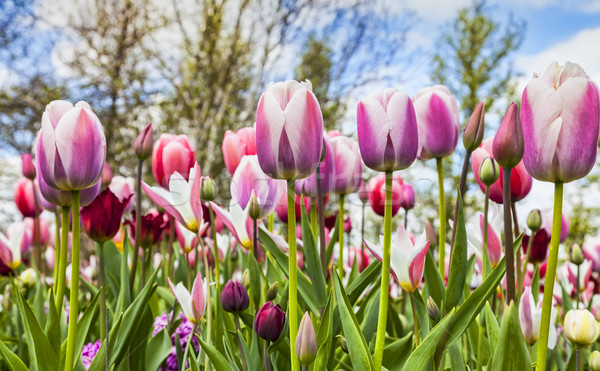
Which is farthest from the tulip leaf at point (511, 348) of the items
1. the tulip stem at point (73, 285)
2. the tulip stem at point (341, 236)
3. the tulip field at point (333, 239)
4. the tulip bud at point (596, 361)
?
the tulip stem at point (73, 285)

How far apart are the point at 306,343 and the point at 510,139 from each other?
1.36 ft

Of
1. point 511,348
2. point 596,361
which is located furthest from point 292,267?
point 596,361

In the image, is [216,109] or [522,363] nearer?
[522,363]

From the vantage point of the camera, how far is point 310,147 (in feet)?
2.53

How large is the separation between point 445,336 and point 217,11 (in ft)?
25.1

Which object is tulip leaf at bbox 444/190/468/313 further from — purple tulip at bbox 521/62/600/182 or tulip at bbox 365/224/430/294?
purple tulip at bbox 521/62/600/182

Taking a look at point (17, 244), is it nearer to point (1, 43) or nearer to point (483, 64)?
point (1, 43)

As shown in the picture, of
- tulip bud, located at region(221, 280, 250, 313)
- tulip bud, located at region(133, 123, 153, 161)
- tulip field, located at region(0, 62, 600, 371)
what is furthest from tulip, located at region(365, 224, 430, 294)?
tulip bud, located at region(133, 123, 153, 161)

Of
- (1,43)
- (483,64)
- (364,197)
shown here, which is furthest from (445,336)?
(483,64)

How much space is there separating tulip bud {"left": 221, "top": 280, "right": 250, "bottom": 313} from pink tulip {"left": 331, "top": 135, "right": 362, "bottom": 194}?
1.56 ft

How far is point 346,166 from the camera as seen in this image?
1.34m

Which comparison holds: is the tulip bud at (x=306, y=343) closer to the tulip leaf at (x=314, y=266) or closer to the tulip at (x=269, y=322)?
the tulip at (x=269, y=322)

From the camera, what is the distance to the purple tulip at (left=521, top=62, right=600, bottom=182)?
27.5 inches

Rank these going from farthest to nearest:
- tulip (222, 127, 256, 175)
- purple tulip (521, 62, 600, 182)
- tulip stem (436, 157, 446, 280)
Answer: tulip (222, 127, 256, 175) < tulip stem (436, 157, 446, 280) < purple tulip (521, 62, 600, 182)
